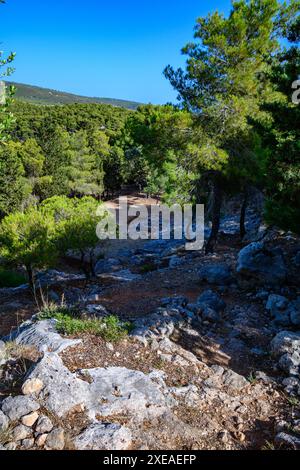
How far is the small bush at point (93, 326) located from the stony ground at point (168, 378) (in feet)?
0.59

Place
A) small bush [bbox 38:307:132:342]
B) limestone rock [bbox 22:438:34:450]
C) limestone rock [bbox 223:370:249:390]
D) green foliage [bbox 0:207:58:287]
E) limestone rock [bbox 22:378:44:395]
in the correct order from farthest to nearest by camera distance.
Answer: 1. green foliage [bbox 0:207:58:287]
2. small bush [bbox 38:307:132:342]
3. limestone rock [bbox 223:370:249:390]
4. limestone rock [bbox 22:378:44:395]
5. limestone rock [bbox 22:438:34:450]

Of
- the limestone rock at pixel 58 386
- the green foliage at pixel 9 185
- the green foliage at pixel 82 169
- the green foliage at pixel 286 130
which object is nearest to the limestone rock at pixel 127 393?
the limestone rock at pixel 58 386

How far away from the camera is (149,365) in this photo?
21.5 ft

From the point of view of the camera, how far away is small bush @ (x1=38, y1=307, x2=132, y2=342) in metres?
7.12

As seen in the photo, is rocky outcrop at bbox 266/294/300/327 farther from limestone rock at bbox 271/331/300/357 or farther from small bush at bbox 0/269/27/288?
small bush at bbox 0/269/27/288

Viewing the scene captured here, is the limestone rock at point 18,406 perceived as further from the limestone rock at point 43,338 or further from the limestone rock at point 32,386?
the limestone rock at point 43,338

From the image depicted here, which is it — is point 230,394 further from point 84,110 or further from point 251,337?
point 84,110

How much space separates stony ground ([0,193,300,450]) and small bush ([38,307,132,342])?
181 mm

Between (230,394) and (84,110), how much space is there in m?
72.1

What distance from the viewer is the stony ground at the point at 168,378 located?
15.6ft

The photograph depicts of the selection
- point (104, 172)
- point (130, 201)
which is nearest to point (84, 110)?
point (104, 172)

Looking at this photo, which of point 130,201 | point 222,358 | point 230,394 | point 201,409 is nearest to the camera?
point 201,409

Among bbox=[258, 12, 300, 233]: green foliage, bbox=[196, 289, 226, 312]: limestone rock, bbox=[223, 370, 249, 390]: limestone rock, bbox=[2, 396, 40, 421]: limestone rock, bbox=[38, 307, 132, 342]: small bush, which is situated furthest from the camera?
bbox=[196, 289, 226, 312]: limestone rock

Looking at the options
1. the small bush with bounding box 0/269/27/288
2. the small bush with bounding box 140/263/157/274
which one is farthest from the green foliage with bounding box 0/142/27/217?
the small bush with bounding box 140/263/157/274
